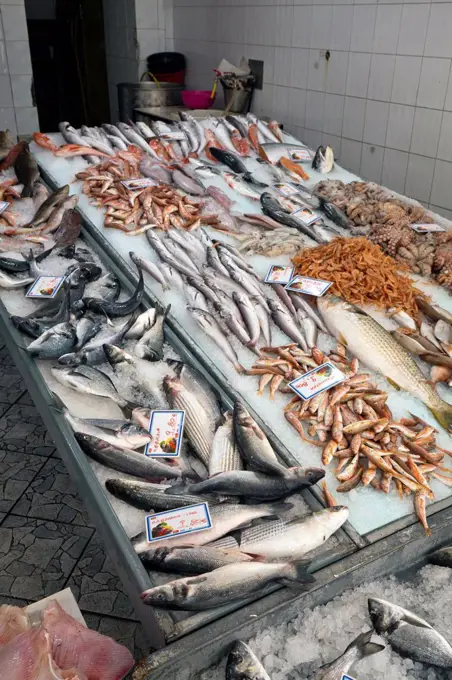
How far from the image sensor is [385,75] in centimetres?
484

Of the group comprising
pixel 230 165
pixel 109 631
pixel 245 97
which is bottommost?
pixel 109 631

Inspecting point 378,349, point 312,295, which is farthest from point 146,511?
point 312,295

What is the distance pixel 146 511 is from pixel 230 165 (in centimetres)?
342

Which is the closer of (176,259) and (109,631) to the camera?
(109,631)

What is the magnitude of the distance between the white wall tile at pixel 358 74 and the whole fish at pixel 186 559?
4.79 metres

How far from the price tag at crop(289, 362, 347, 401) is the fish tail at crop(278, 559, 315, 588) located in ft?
2.39

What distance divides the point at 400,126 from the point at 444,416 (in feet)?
11.5

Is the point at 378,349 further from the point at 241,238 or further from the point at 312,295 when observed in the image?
the point at 241,238

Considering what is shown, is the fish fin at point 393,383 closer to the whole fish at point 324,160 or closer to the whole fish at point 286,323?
the whole fish at point 286,323

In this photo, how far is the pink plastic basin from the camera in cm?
679

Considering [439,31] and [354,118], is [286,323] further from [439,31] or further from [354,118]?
[354,118]

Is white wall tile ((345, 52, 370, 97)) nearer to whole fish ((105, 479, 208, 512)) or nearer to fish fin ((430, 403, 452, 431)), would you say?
fish fin ((430, 403, 452, 431))

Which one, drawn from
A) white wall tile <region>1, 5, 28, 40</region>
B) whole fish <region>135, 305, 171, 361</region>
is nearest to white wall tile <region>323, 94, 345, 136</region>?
white wall tile <region>1, 5, 28, 40</region>

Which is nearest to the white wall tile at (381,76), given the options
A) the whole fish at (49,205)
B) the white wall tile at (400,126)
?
the white wall tile at (400,126)
